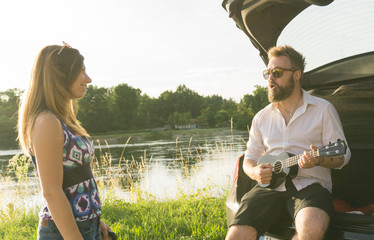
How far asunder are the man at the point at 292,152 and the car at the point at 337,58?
204mm

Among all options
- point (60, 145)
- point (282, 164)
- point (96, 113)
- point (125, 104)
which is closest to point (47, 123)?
point (60, 145)

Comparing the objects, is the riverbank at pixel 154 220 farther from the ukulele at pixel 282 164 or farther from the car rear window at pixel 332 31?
the car rear window at pixel 332 31

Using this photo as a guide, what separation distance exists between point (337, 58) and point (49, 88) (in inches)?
101

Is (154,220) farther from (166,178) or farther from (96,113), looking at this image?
(96,113)

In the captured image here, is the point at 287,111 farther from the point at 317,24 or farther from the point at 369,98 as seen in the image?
the point at 317,24

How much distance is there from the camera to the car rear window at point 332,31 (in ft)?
9.73

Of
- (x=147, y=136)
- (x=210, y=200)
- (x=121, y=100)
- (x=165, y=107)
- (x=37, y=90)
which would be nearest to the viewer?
(x=37, y=90)

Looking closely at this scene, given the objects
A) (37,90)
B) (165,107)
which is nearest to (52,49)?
(37,90)

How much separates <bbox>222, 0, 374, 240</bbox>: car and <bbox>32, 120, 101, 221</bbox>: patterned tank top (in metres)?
1.17

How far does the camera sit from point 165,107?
328 feet

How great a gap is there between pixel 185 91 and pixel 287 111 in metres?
107

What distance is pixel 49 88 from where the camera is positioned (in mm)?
1690

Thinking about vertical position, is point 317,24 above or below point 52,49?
above

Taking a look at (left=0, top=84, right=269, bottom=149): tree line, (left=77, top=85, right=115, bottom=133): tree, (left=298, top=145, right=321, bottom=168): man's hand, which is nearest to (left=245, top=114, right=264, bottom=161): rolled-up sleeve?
(left=298, top=145, right=321, bottom=168): man's hand
